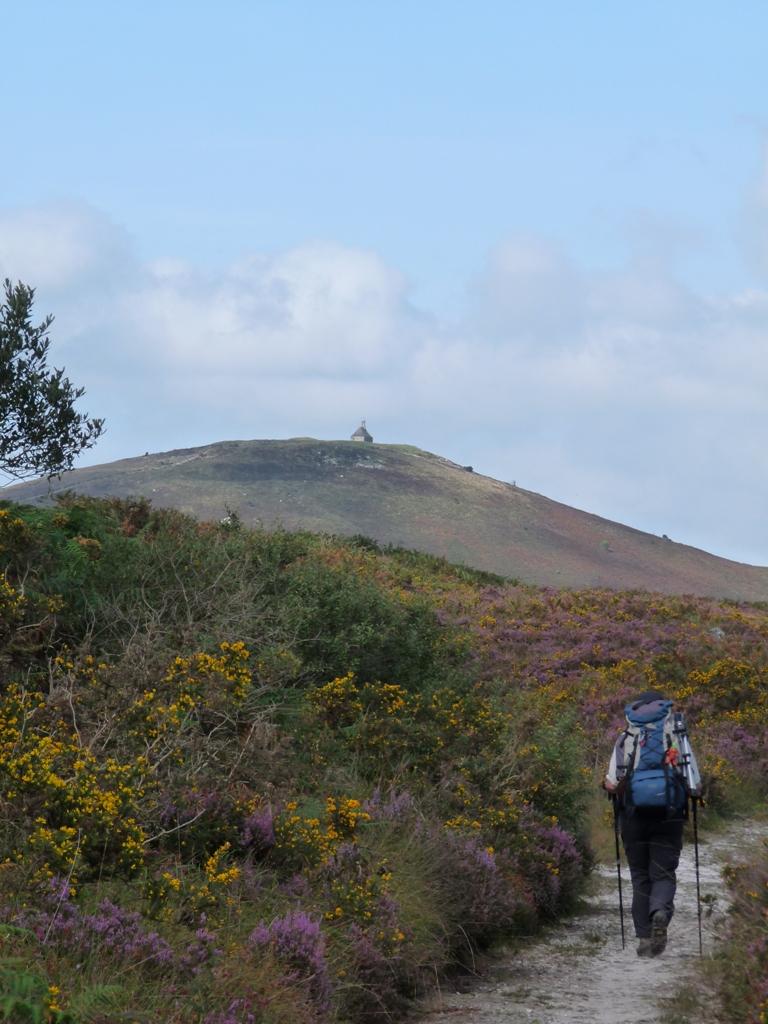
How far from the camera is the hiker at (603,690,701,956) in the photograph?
26.9 ft

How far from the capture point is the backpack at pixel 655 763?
326 inches

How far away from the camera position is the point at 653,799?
8266 mm

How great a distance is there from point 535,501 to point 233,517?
68821mm

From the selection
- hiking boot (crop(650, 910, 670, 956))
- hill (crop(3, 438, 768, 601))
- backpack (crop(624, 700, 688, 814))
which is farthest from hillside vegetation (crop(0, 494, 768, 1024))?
hill (crop(3, 438, 768, 601))

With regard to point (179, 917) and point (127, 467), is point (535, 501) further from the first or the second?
point (179, 917)

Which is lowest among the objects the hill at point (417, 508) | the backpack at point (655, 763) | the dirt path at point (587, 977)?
the dirt path at point (587, 977)

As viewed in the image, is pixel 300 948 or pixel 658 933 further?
pixel 658 933

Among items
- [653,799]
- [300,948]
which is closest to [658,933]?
[653,799]

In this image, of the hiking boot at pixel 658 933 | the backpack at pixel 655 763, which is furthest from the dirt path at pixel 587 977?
A: the backpack at pixel 655 763

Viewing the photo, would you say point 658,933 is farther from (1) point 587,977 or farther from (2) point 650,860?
(1) point 587,977

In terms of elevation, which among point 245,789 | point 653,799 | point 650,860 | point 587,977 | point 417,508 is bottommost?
point 587,977

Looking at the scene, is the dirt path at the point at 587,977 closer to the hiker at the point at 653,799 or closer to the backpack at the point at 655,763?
the hiker at the point at 653,799

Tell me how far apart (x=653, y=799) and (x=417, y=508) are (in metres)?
67.8

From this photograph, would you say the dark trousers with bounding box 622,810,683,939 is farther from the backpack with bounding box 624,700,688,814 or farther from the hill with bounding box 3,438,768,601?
the hill with bounding box 3,438,768,601
